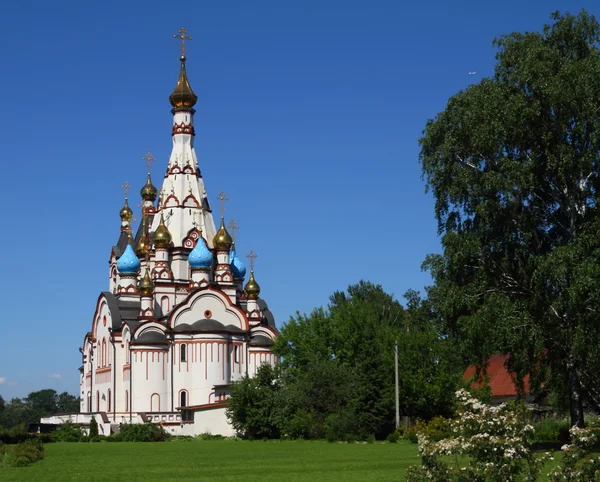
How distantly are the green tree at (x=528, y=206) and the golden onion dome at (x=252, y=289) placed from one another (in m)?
40.6

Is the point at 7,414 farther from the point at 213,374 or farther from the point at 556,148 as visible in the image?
the point at 556,148

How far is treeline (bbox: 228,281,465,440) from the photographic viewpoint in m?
45.7

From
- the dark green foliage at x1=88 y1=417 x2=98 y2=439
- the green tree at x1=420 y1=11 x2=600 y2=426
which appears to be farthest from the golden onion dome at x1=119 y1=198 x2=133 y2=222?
the green tree at x1=420 y1=11 x2=600 y2=426

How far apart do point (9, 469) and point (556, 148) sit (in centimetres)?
1880

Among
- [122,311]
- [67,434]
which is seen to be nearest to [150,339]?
[122,311]

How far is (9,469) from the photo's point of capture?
2684 centimetres

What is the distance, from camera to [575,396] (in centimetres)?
2856

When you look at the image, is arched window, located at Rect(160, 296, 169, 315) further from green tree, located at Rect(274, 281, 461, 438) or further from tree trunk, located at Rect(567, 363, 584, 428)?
tree trunk, located at Rect(567, 363, 584, 428)

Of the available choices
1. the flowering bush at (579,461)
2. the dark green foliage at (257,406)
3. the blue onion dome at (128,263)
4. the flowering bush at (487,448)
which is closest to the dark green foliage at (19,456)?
the dark green foliage at (257,406)

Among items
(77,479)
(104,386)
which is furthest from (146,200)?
(77,479)

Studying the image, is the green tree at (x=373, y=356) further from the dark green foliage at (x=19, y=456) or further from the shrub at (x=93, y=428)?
the dark green foliage at (x=19, y=456)

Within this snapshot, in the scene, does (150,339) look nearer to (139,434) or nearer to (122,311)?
(122,311)

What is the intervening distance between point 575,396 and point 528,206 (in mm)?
6059

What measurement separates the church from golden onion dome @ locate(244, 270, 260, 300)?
0.32ft
